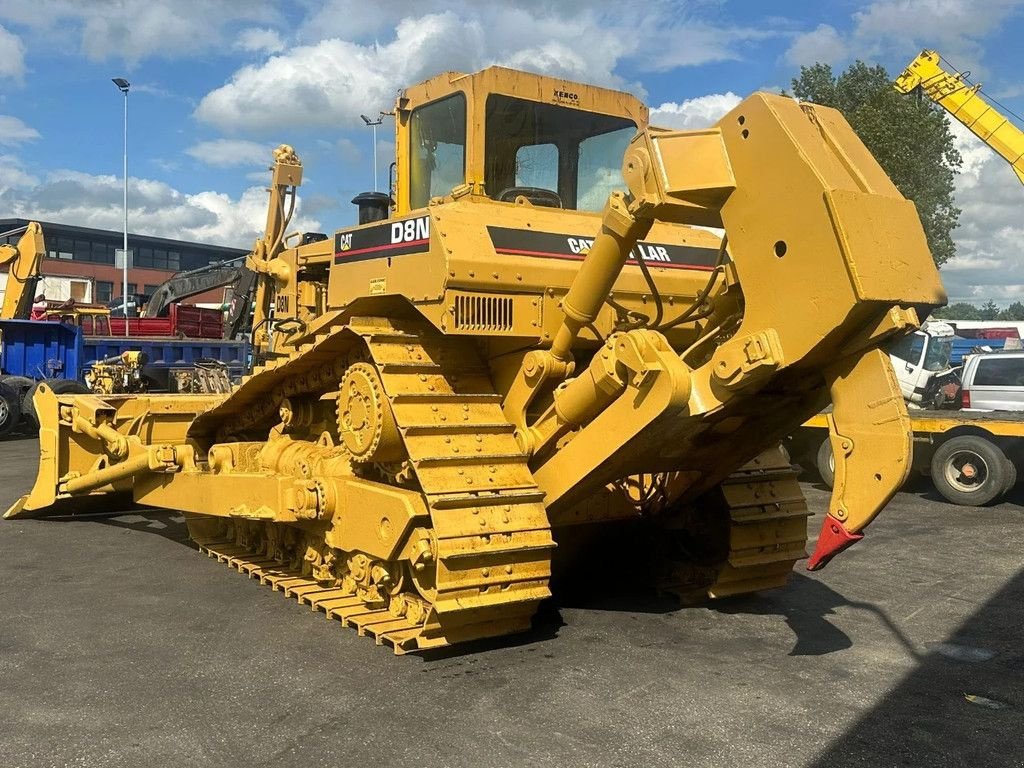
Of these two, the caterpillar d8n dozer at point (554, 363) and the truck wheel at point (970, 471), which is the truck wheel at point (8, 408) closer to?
the caterpillar d8n dozer at point (554, 363)

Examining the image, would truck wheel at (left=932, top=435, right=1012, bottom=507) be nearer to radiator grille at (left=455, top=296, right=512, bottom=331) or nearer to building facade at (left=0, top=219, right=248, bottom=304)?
radiator grille at (left=455, top=296, right=512, bottom=331)

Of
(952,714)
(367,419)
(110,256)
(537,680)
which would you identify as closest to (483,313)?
(367,419)

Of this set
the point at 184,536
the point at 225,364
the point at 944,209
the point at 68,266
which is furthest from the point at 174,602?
the point at 68,266

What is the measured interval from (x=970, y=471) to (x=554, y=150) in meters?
7.74

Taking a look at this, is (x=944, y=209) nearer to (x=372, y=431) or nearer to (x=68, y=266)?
(x=372, y=431)

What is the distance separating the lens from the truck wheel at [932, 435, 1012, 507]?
1111 cm

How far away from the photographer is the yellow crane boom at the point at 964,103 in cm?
2242

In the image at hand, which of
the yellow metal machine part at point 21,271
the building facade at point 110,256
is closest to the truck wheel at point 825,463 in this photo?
the yellow metal machine part at point 21,271

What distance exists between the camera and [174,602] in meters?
6.30

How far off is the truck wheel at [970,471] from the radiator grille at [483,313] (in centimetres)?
831

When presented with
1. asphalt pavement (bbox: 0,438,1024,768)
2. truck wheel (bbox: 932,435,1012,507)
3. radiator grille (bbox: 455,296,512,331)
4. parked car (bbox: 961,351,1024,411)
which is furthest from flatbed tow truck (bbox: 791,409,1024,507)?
radiator grille (bbox: 455,296,512,331)

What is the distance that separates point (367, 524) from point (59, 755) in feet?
6.42

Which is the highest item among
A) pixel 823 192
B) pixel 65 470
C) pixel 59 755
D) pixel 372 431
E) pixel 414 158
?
pixel 414 158

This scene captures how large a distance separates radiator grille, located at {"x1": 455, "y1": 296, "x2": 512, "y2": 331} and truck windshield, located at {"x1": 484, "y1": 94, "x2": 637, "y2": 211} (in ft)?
3.90
